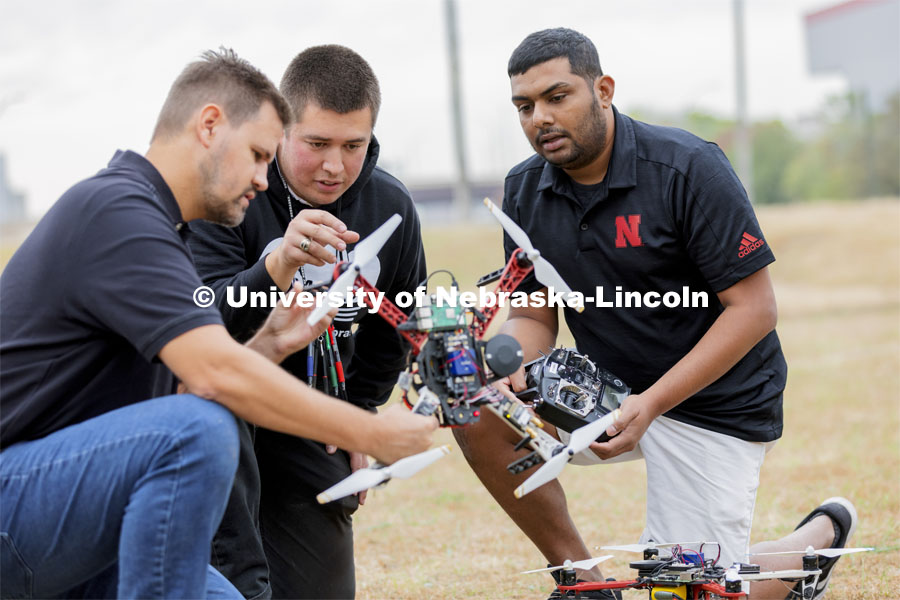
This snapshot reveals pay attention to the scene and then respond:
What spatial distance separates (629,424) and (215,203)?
6.62 ft

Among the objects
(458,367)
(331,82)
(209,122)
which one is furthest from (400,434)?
(331,82)

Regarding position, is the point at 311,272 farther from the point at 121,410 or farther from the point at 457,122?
the point at 457,122

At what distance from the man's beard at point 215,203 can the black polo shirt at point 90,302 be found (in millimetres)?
169

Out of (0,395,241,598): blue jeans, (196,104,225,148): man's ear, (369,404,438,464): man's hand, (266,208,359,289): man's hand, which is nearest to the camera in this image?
(0,395,241,598): blue jeans

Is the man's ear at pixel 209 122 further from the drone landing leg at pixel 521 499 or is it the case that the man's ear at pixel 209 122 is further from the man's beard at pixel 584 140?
the drone landing leg at pixel 521 499

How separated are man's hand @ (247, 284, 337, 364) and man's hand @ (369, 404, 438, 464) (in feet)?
1.96

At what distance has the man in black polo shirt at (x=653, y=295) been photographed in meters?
4.47

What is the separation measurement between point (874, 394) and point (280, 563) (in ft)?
26.6

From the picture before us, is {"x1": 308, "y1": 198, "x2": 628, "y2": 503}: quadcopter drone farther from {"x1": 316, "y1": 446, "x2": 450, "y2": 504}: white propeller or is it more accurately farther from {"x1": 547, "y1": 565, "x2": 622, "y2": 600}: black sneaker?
{"x1": 547, "y1": 565, "x2": 622, "y2": 600}: black sneaker

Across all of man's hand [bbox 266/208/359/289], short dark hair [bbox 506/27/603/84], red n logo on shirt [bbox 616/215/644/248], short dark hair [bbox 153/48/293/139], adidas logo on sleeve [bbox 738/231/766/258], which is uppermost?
short dark hair [bbox 506/27/603/84]

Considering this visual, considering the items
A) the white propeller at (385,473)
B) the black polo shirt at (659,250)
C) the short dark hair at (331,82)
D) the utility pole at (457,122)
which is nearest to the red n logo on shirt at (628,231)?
the black polo shirt at (659,250)

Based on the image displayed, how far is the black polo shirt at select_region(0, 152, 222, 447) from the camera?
316cm

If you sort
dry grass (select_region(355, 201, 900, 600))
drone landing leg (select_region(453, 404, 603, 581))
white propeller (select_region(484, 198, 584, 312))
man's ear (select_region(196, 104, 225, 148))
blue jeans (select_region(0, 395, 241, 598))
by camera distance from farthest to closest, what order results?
dry grass (select_region(355, 201, 900, 600))
drone landing leg (select_region(453, 404, 603, 581))
white propeller (select_region(484, 198, 584, 312))
man's ear (select_region(196, 104, 225, 148))
blue jeans (select_region(0, 395, 241, 598))
